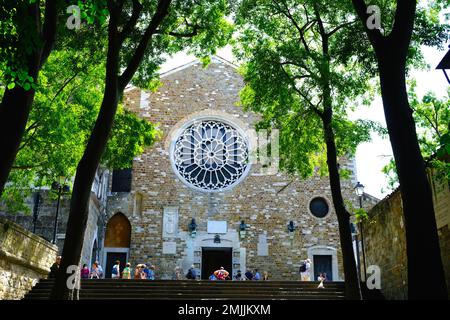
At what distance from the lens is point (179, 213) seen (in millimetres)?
23484

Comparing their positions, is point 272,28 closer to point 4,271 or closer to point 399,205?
point 399,205

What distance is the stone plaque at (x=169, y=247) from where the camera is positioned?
22797mm

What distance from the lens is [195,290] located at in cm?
1409

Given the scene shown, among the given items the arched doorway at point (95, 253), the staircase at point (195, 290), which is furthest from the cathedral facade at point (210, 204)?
the staircase at point (195, 290)

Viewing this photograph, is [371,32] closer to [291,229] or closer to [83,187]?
[83,187]

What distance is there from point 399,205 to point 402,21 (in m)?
7.31

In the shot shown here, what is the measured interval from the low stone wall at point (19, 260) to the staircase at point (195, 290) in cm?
40

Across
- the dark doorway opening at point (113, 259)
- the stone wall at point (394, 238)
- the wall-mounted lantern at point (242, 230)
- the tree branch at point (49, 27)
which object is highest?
the wall-mounted lantern at point (242, 230)

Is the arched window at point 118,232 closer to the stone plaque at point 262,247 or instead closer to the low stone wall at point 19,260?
the stone plaque at point 262,247

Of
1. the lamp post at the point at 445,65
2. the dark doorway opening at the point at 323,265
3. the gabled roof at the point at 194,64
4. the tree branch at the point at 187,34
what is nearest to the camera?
Answer: the lamp post at the point at 445,65

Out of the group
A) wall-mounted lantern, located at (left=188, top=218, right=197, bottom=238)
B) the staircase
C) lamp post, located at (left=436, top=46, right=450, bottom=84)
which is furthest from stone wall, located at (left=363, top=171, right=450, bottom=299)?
wall-mounted lantern, located at (left=188, top=218, right=197, bottom=238)

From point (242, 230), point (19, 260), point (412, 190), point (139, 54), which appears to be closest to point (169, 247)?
point (242, 230)

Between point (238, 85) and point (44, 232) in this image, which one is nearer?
point (44, 232)
